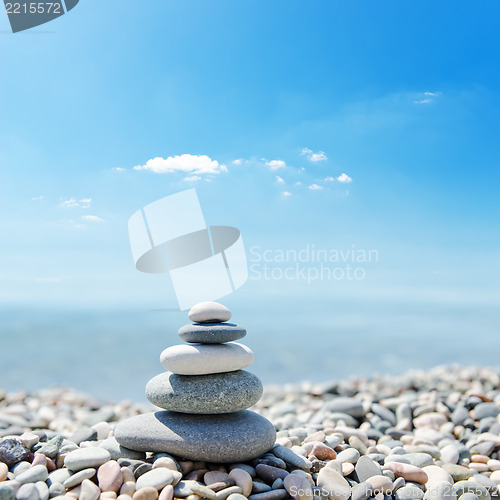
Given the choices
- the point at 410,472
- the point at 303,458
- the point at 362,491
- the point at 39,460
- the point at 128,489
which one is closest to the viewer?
the point at 128,489

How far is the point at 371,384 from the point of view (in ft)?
30.8

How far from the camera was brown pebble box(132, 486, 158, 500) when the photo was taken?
3.54 meters

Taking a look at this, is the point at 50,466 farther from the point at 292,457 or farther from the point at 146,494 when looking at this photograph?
the point at 292,457

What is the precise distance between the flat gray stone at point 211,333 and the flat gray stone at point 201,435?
73cm

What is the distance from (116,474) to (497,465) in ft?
13.4

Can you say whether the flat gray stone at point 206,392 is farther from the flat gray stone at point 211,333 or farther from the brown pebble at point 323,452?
the brown pebble at point 323,452

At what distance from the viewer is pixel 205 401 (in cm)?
421

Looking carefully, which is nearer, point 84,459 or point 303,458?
point 84,459

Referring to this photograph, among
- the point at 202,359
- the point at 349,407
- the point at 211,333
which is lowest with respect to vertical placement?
the point at 349,407

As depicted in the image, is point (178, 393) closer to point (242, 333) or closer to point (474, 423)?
point (242, 333)

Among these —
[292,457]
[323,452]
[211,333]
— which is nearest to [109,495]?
[211,333]

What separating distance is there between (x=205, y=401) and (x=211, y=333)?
0.61 meters

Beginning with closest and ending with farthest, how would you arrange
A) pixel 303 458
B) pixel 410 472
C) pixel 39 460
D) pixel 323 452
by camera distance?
pixel 39 460 → pixel 303 458 → pixel 410 472 → pixel 323 452

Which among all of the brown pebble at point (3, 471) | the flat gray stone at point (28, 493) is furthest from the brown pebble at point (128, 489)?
the brown pebble at point (3, 471)
